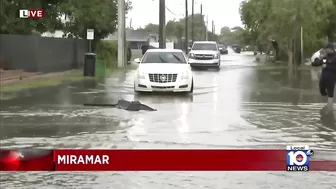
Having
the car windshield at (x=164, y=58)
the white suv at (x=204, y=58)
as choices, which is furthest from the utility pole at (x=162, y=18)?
the car windshield at (x=164, y=58)

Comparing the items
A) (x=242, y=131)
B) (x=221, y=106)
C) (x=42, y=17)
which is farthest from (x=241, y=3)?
(x=242, y=131)

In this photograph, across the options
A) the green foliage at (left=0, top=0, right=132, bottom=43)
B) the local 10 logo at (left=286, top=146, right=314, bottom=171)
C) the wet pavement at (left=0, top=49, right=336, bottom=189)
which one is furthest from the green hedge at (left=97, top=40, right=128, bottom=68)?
the local 10 logo at (left=286, top=146, right=314, bottom=171)

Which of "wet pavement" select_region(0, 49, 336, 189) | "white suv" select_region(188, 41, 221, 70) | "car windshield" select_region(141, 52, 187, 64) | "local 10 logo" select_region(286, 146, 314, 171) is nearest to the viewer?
"local 10 logo" select_region(286, 146, 314, 171)

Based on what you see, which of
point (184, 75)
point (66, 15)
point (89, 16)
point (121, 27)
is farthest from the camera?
point (121, 27)

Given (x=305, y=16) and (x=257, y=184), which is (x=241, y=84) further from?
(x=257, y=184)

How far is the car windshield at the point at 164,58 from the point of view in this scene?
19.3 m

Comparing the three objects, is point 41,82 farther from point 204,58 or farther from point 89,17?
point 204,58

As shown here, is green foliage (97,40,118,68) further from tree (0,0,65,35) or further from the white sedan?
the white sedan

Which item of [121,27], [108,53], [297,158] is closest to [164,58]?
[121,27]

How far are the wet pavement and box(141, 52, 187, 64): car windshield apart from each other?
1.43m

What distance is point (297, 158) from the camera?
4.05 meters

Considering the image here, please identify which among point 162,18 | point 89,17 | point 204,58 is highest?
point 162,18

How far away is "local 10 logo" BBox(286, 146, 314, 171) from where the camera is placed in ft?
13.2

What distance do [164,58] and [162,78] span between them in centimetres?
172
